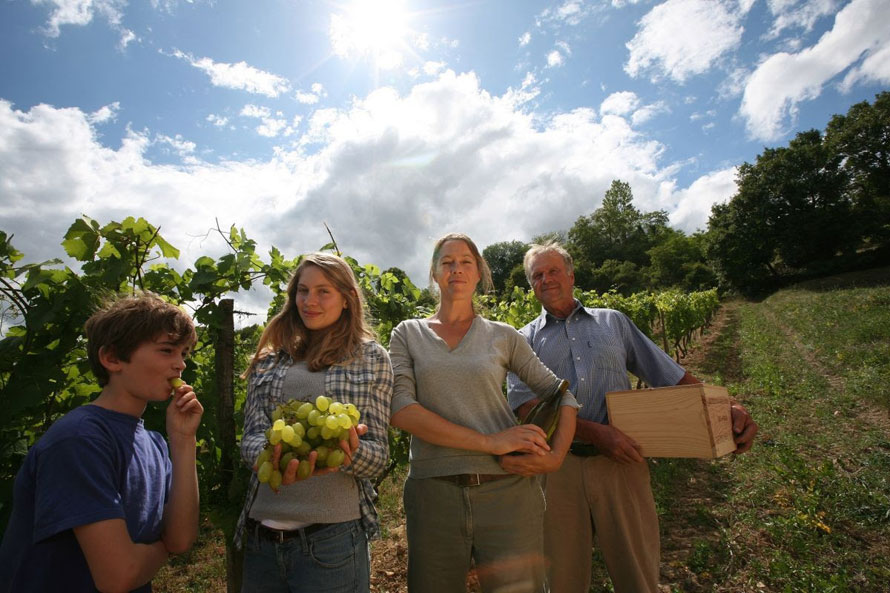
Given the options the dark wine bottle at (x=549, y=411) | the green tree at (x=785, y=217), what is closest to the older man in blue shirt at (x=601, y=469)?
the dark wine bottle at (x=549, y=411)

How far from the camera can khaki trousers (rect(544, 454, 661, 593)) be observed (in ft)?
8.34

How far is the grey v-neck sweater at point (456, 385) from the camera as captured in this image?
2.01m

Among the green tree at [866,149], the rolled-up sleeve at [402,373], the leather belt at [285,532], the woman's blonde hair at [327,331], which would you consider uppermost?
the green tree at [866,149]

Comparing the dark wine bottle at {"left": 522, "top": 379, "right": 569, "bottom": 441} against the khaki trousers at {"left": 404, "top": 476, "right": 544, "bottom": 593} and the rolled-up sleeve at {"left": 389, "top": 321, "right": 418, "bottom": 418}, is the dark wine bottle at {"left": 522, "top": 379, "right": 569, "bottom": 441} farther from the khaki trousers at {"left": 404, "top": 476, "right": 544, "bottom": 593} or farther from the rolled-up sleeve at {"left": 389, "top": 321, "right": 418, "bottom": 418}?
the rolled-up sleeve at {"left": 389, "top": 321, "right": 418, "bottom": 418}

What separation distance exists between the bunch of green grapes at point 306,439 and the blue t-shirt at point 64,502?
38 cm

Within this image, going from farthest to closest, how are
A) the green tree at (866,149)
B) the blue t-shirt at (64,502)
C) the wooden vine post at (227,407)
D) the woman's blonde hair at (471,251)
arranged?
1. the green tree at (866,149)
2. the wooden vine post at (227,407)
3. the woman's blonde hair at (471,251)
4. the blue t-shirt at (64,502)

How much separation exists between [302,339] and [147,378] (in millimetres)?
590

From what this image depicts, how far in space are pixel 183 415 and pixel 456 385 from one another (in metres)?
1.06

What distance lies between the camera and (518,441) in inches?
76.0

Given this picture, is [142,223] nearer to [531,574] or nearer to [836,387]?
[531,574]

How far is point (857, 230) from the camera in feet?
125

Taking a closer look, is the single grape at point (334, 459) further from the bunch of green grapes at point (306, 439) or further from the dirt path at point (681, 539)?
the dirt path at point (681, 539)

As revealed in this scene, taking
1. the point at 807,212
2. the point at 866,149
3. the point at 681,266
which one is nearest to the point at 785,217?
the point at 807,212

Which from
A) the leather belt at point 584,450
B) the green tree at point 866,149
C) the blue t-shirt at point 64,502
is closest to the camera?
the blue t-shirt at point 64,502
